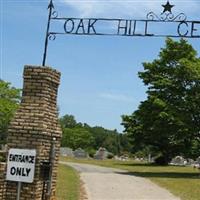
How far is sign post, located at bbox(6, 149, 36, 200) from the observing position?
972 cm

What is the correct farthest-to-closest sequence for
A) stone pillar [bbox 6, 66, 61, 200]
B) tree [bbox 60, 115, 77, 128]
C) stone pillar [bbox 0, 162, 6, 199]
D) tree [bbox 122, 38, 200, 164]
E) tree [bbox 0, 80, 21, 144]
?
tree [bbox 60, 115, 77, 128] → tree [bbox 0, 80, 21, 144] → tree [bbox 122, 38, 200, 164] → stone pillar [bbox 0, 162, 6, 199] → stone pillar [bbox 6, 66, 61, 200]

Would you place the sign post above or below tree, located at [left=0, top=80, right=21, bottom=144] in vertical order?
below

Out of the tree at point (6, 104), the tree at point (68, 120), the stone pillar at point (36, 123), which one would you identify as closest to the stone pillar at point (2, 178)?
the stone pillar at point (36, 123)

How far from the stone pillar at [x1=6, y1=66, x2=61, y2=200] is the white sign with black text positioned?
67 centimetres

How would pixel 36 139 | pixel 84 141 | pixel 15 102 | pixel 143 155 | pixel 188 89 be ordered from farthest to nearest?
pixel 84 141, pixel 143 155, pixel 15 102, pixel 188 89, pixel 36 139

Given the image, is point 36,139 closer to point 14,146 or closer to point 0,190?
point 14,146

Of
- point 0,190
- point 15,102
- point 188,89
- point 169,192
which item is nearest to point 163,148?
point 15,102

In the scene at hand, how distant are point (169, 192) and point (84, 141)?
9543cm

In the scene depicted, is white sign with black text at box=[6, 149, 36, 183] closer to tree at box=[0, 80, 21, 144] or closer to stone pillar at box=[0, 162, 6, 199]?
stone pillar at box=[0, 162, 6, 199]

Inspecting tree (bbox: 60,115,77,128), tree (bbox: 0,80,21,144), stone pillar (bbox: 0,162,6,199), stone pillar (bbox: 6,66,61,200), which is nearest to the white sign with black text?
stone pillar (bbox: 6,66,61,200)

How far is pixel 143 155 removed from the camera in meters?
110

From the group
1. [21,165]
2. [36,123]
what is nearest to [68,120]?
[36,123]

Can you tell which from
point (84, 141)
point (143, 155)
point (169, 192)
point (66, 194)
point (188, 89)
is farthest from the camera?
point (84, 141)

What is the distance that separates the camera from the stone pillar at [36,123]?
34.7 feet
